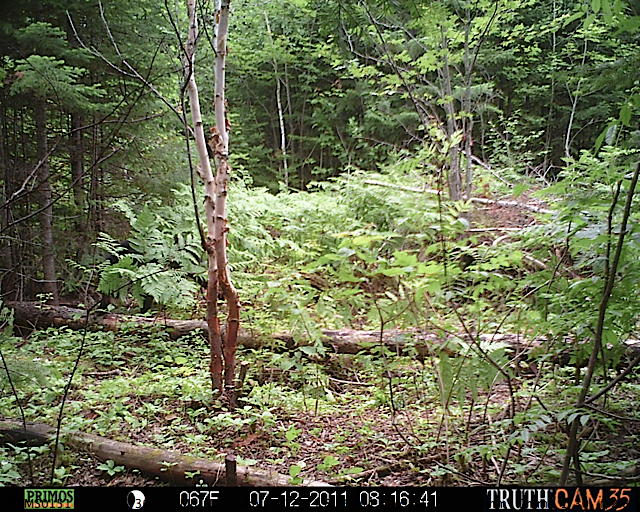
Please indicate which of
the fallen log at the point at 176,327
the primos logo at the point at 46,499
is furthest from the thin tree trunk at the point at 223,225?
the primos logo at the point at 46,499

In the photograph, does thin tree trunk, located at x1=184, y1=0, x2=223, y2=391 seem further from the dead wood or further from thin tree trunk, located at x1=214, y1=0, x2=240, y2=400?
the dead wood

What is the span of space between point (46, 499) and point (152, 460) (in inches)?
25.3

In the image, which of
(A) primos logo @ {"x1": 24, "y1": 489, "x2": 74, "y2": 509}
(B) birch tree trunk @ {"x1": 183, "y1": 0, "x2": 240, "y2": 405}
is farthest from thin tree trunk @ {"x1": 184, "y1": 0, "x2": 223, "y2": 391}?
(A) primos logo @ {"x1": 24, "y1": 489, "x2": 74, "y2": 509}

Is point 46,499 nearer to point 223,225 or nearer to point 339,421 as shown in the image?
point 339,421

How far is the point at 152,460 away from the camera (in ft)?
9.05

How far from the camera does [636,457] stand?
235cm

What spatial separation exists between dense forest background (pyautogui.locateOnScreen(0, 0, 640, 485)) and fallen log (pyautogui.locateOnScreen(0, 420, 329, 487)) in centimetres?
14

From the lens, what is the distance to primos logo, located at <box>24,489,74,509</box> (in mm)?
2141

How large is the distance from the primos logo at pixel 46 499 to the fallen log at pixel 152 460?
50cm

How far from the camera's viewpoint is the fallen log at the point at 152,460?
8.29 ft

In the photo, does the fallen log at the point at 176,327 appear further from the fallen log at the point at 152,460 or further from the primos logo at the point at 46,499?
the primos logo at the point at 46,499

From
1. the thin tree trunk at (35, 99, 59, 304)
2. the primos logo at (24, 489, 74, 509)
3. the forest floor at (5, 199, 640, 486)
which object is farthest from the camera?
the thin tree trunk at (35, 99, 59, 304)

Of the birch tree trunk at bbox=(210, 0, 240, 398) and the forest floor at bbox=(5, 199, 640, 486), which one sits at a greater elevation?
the birch tree trunk at bbox=(210, 0, 240, 398)

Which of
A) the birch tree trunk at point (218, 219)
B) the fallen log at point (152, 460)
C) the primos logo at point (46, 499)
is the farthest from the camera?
the birch tree trunk at point (218, 219)
